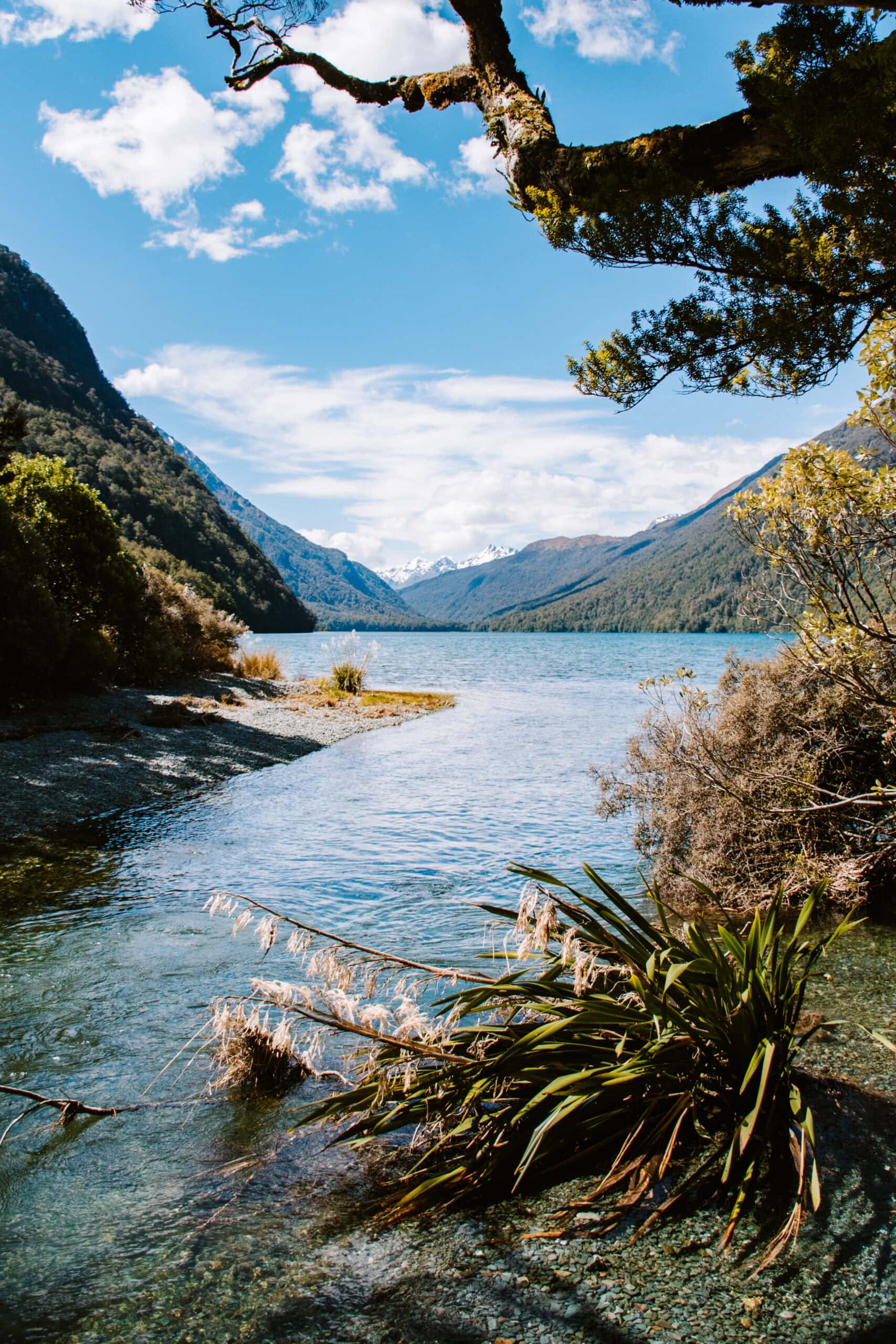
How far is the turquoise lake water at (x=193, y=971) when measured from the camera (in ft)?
9.29

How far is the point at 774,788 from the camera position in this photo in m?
7.38

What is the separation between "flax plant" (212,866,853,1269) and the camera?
299 centimetres

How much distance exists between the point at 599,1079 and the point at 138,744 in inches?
549

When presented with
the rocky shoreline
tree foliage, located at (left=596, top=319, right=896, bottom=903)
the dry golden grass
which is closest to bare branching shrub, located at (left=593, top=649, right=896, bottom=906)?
tree foliage, located at (left=596, top=319, right=896, bottom=903)

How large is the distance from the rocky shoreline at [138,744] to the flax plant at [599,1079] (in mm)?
7860

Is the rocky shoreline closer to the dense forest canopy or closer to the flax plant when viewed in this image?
the flax plant

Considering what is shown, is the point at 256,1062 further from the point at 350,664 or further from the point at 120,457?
the point at 120,457

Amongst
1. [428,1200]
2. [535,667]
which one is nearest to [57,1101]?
[428,1200]

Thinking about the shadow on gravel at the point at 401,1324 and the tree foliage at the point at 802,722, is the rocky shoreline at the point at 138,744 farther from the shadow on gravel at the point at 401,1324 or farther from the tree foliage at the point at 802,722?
the shadow on gravel at the point at 401,1324

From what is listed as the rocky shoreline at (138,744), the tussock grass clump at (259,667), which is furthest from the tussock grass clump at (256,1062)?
the tussock grass clump at (259,667)

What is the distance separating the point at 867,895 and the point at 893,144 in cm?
644

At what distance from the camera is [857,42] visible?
3201 millimetres

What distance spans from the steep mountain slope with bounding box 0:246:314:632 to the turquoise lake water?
51817 mm

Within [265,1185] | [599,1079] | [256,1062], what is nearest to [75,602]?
[256,1062]
